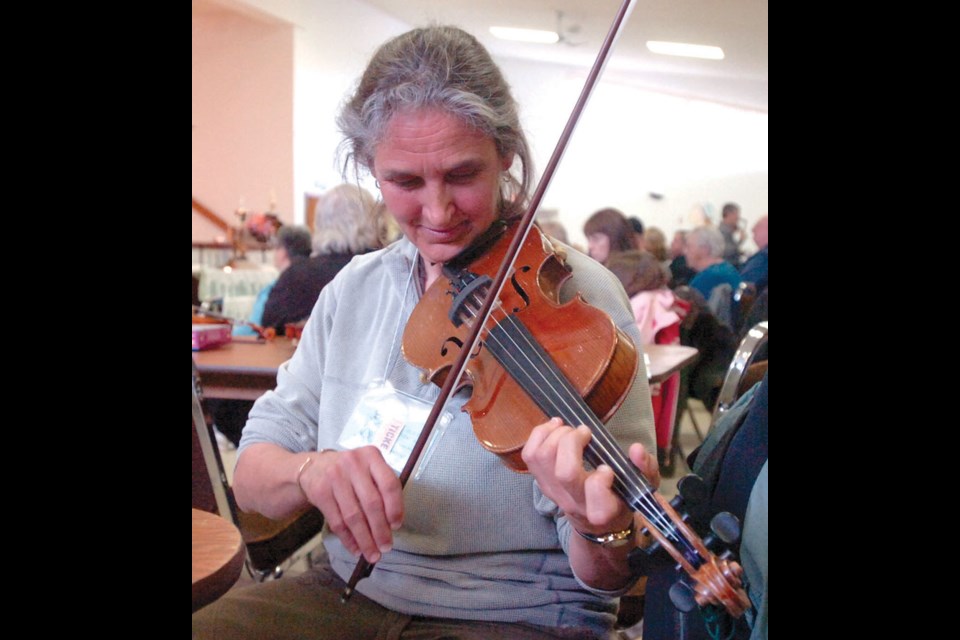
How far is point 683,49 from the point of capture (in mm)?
3156

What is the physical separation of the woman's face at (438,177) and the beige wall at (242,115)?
457 centimetres

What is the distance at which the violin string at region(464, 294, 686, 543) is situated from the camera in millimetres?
636

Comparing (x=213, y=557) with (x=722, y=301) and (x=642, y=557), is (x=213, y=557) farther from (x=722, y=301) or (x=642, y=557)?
(x=722, y=301)

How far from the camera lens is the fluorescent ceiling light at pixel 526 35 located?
3.66ft

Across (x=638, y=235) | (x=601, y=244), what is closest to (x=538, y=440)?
(x=601, y=244)

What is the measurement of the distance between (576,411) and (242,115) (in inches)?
218

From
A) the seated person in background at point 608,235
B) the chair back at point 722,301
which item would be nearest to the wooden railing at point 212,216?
the seated person in background at point 608,235

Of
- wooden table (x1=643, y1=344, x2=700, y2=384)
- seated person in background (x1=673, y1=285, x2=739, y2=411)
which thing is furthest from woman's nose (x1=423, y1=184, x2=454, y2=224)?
seated person in background (x1=673, y1=285, x2=739, y2=411)

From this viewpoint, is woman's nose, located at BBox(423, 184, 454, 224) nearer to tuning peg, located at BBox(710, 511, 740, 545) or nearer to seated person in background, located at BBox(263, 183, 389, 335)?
tuning peg, located at BBox(710, 511, 740, 545)

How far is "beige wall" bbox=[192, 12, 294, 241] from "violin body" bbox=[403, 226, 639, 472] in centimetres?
457
